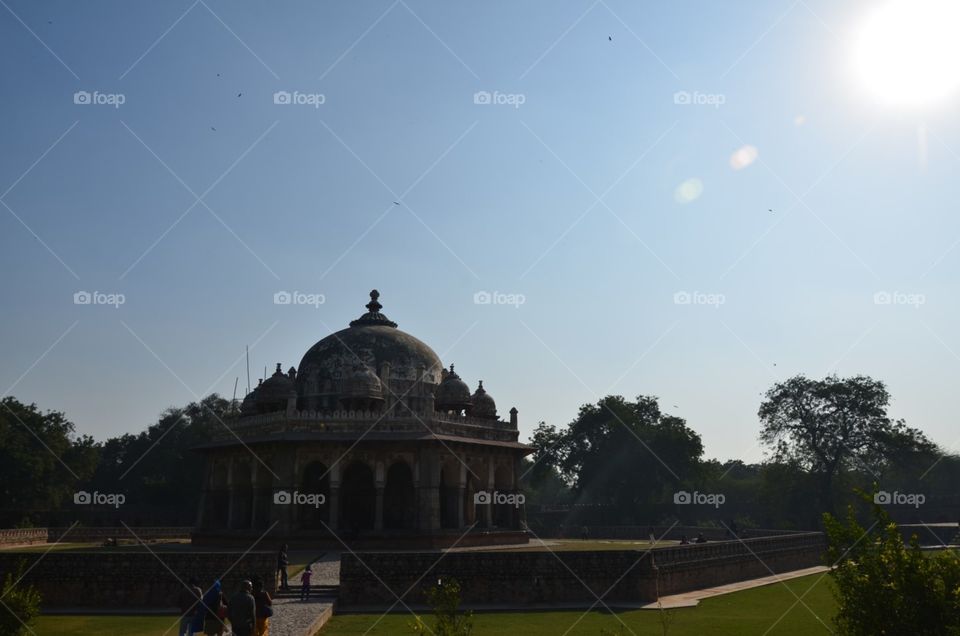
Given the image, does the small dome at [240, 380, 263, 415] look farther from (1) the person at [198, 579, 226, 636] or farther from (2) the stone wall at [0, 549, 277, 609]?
(1) the person at [198, 579, 226, 636]

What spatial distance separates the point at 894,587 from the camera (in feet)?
25.0

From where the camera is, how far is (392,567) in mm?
18031

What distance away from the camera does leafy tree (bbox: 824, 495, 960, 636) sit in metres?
7.48

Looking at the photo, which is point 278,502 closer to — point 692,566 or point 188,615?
point 692,566

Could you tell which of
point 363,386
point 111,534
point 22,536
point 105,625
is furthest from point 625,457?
point 105,625

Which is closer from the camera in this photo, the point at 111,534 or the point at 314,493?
the point at 314,493

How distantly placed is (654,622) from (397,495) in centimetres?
1766

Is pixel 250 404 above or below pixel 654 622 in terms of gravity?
above

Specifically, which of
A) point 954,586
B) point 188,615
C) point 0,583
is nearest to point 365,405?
point 0,583

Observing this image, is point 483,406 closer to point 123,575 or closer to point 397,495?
point 397,495

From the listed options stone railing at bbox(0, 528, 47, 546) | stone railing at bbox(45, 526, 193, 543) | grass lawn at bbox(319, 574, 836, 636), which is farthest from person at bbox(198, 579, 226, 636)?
stone railing at bbox(0, 528, 47, 546)

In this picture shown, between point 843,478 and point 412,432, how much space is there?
1391 inches

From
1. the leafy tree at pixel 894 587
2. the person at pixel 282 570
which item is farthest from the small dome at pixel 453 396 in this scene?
the leafy tree at pixel 894 587

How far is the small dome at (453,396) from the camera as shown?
35.0 m
